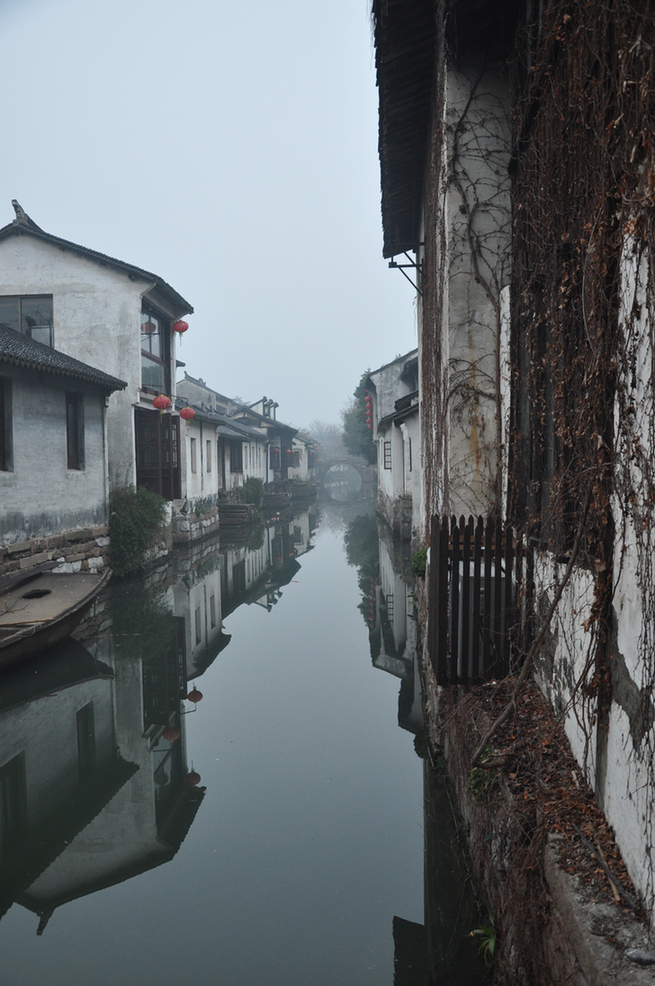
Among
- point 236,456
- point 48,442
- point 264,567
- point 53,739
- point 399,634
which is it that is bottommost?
point 53,739

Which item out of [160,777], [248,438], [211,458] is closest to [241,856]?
[160,777]

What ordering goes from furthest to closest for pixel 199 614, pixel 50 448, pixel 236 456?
pixel 236 456
pixel 50 448
pixel 199 614

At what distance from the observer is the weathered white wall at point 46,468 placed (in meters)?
11.5

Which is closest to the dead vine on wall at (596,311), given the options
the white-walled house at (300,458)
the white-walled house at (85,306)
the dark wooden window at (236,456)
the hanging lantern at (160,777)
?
the hanging lantern at (160,777)

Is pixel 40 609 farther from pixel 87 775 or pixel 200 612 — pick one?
pixel 87 775

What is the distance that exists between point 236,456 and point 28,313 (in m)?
15.5

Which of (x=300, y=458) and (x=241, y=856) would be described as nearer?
(x=241, y=856)

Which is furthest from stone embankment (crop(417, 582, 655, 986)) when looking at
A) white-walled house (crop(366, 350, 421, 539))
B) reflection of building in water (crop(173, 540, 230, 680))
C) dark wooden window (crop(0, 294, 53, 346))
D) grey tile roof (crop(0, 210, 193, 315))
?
dark wooden window (crop(0, 294, 53, 346))

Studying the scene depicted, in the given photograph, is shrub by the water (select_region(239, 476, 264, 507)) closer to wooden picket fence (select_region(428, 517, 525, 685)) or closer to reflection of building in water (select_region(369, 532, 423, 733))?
reflection of building in water (select_region(369, 532, 423, 733))

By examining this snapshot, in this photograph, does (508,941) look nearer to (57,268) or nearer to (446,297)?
(446,297)

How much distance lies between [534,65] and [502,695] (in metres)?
4.11

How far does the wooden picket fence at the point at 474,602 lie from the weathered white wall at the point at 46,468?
28.7 ft

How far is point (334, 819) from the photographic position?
5.02 meters

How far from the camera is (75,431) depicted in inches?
539
